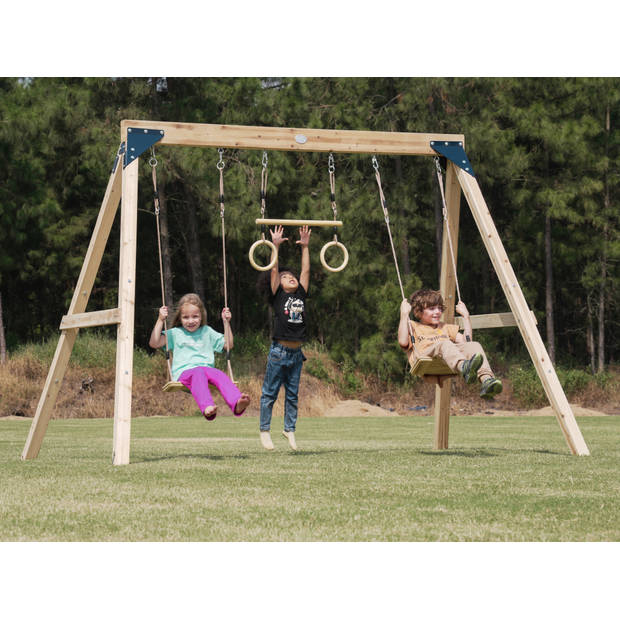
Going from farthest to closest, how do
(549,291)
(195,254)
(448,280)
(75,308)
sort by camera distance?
(195,254)
(549,291)
(448,280)
(75,308)

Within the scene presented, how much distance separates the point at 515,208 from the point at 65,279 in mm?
13874

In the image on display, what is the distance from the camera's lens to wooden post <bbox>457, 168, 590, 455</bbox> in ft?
27.2

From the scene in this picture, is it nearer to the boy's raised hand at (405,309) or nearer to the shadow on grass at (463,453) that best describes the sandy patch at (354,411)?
the shadow on grass at (463,453)

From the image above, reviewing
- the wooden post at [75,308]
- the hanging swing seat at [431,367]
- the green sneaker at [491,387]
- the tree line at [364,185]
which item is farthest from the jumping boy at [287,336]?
the tree line at [364,185]

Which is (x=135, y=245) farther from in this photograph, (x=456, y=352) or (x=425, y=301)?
(x=456, y=352)

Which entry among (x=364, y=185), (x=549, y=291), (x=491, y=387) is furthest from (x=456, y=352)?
(x=549, y=291)

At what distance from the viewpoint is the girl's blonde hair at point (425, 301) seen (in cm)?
887

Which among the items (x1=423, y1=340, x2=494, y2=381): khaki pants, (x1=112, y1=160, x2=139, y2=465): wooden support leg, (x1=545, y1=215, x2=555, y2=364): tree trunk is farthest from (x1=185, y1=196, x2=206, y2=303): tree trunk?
(x1=423, y1=340, x2=494, y2=381): khaki pants

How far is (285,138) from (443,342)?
8.28 ft

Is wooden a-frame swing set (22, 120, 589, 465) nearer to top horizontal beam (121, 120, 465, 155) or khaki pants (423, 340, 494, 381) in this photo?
top horizontal beam (121, 120, 465, 155)

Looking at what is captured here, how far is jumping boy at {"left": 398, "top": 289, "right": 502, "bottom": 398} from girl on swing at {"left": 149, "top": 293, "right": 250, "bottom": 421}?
1627 millimetres

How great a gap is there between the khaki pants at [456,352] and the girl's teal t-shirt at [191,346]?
2022mm

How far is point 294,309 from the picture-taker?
873 cm

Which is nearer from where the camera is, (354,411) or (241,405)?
(241,405)
